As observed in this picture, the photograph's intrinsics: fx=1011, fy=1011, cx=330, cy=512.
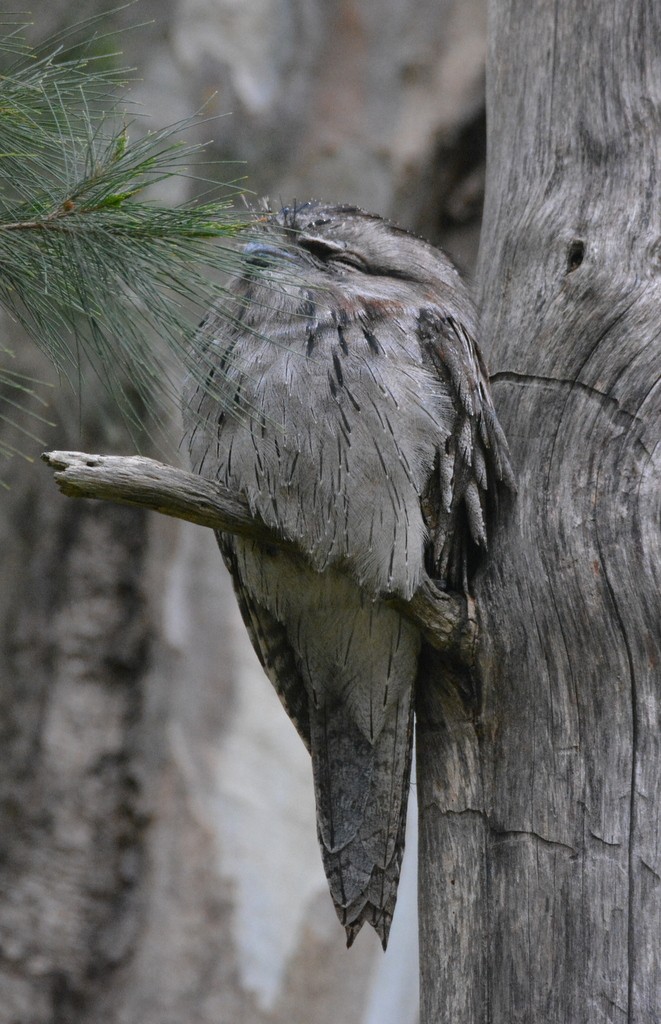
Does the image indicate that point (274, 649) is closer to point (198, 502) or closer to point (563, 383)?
point (198, 502)

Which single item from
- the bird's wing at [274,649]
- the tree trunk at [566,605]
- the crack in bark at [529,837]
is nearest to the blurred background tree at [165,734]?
the bird's wing at [274,649]

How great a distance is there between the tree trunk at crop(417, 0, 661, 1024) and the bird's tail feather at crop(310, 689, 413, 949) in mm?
151

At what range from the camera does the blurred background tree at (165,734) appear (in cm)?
355

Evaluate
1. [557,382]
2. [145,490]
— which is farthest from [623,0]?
[145,490]

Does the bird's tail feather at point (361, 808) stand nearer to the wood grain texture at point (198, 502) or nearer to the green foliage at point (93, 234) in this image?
the wood grain texture at point (198, 502)

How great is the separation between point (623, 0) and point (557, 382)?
2.43 ft

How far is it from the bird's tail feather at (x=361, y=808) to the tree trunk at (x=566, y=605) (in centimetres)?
15

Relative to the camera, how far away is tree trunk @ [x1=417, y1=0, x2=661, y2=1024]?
1531mm

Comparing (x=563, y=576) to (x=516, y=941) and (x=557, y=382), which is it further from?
(x=516, y=941)

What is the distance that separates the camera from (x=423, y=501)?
1794 millimetres

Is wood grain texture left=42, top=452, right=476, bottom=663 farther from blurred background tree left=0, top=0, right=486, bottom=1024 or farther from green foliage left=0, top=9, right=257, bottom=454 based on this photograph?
blurred background tree left=0, top=0, right=486, bottom=1024

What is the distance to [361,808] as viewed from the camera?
6.35ft

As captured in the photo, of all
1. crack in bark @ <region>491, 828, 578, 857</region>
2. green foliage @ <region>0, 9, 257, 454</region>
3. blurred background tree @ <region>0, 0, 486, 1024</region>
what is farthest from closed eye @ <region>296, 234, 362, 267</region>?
blurred background tree @ <region>0, 0, 486, 1024</region>

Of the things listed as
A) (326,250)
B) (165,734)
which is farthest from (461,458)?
(165,734)
